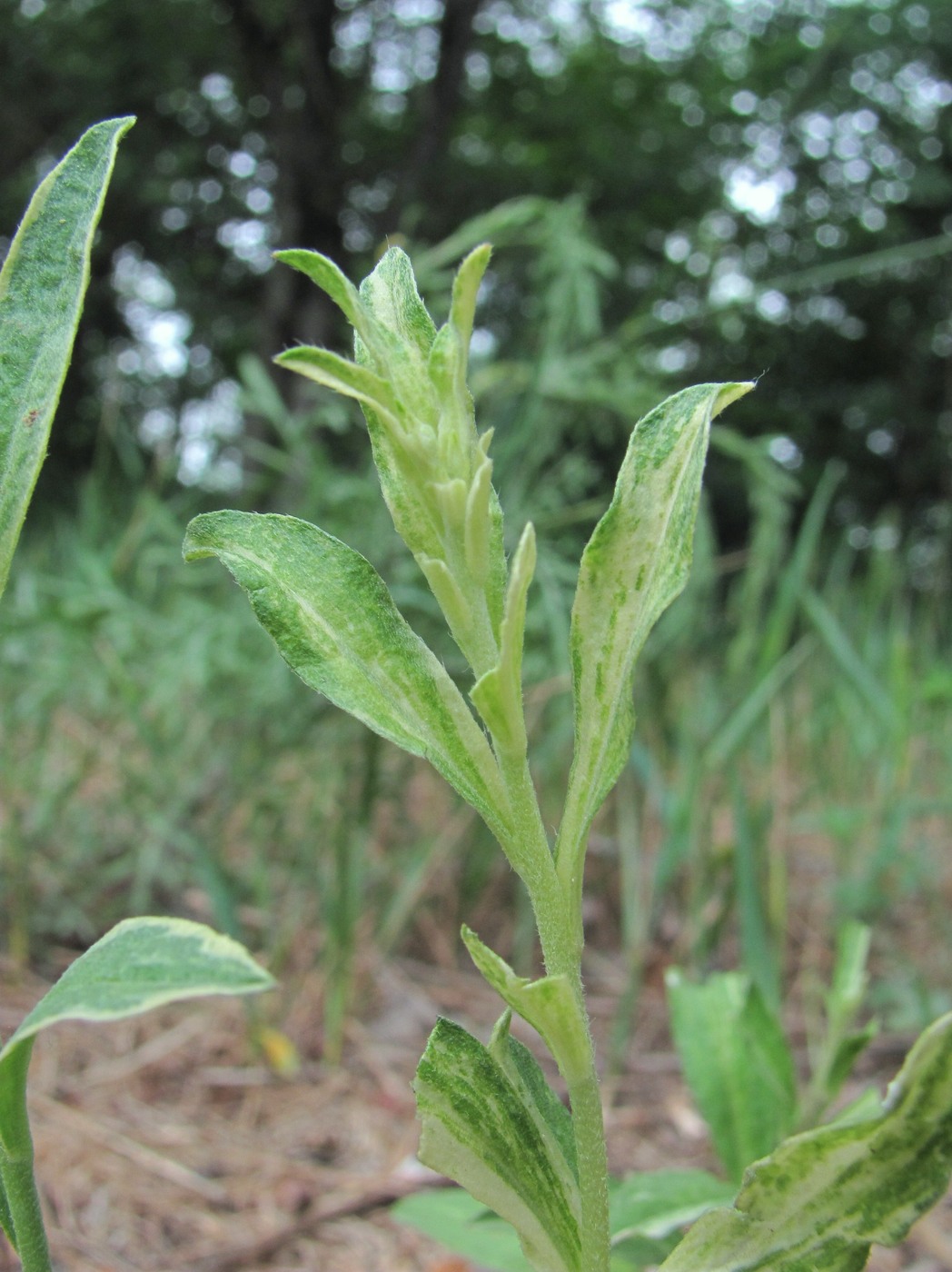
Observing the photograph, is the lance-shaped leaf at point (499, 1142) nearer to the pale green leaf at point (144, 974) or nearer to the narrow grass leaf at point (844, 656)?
the pale green leaf at point (144, 974)

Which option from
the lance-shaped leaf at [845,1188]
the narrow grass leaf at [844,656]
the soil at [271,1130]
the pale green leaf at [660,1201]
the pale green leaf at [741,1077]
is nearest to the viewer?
the lance-shaped leaf at [845,1188]

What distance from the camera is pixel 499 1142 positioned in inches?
12.5

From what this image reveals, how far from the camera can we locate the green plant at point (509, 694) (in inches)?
11.2

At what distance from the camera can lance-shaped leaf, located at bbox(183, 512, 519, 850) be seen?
0.31 m

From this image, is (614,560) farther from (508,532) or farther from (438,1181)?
(508,532)

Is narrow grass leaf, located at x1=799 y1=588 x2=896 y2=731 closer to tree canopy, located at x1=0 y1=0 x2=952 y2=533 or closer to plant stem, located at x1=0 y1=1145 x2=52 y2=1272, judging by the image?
plant stem, located at x1=0 y1=1145 x2=52 y2=1272

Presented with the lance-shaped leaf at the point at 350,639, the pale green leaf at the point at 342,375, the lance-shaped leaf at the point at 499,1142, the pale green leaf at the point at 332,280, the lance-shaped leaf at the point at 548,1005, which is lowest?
the lance-shaped leaf at the point at 499,1142

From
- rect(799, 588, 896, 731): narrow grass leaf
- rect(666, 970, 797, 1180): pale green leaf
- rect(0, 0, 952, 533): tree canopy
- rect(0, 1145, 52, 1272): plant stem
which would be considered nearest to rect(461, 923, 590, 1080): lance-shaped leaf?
rect(0, 1145, 52, 1272): plant stem

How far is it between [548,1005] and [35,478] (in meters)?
0.22

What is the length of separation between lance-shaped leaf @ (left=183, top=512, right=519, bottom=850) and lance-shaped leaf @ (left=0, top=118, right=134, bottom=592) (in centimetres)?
6

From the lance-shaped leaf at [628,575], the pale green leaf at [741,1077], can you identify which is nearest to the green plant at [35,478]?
the lance-shaped leaf at [628,575]

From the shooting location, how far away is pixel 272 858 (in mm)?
1536

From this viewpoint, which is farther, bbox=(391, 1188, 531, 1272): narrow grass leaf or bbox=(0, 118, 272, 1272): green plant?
bbox=(391, 1188, 531, 1272): narrow grass leaf

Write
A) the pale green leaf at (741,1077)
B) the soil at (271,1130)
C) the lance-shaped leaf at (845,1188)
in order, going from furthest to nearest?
the soil at (271,1130), the pale green leaf at (741,1077), the lance-shaped leaf at (845,1188)
